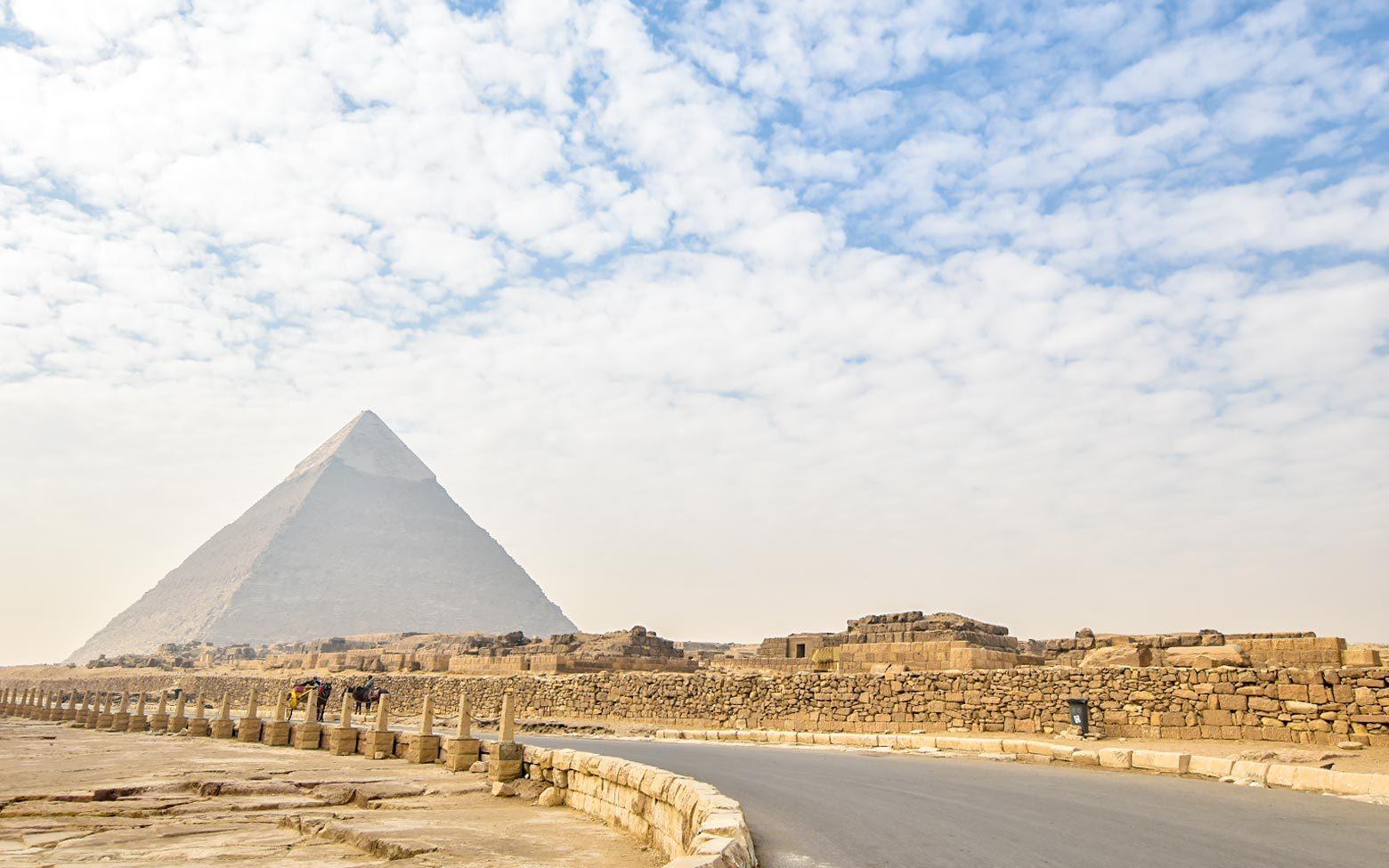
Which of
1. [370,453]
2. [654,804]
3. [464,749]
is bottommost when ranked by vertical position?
[464,749]

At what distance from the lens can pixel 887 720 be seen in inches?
724

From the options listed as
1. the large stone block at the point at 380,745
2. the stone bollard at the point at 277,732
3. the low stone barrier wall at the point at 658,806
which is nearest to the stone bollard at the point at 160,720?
the stone bollard at the point at 277,732

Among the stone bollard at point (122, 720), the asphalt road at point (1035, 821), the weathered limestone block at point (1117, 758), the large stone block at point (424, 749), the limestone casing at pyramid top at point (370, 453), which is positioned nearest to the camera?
the asphalt road at point (1035, 821)

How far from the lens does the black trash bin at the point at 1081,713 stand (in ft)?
48.7

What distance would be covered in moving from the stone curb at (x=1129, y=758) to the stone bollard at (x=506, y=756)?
743cm

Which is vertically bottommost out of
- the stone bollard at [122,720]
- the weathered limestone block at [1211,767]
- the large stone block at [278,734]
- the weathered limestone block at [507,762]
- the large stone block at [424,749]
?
the stone bollard at [122,720]

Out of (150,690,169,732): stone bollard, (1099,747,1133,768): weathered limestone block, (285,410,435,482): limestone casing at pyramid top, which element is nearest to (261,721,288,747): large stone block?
(150,690,169,732): stone bollard

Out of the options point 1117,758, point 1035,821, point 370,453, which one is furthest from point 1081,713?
point 370,453

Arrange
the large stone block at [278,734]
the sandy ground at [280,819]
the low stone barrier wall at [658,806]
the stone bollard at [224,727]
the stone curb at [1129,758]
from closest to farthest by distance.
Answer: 1. the low stone barrier wall at [658,806]
2. the sandy ground at [280,819]
3. the stone curb at [1129,758]
4. the large stone block at [278,734]
5. the stone bollard at [224,727]

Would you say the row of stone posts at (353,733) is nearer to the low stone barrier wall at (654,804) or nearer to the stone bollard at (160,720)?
the stone bollard at (160,720)

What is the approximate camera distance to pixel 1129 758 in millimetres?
11984

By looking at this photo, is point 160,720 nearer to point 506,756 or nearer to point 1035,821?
point 506,756

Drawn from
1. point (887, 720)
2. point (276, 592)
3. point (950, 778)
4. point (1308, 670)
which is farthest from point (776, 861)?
point (276, 592)

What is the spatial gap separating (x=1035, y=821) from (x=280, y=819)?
6850 millimetres
